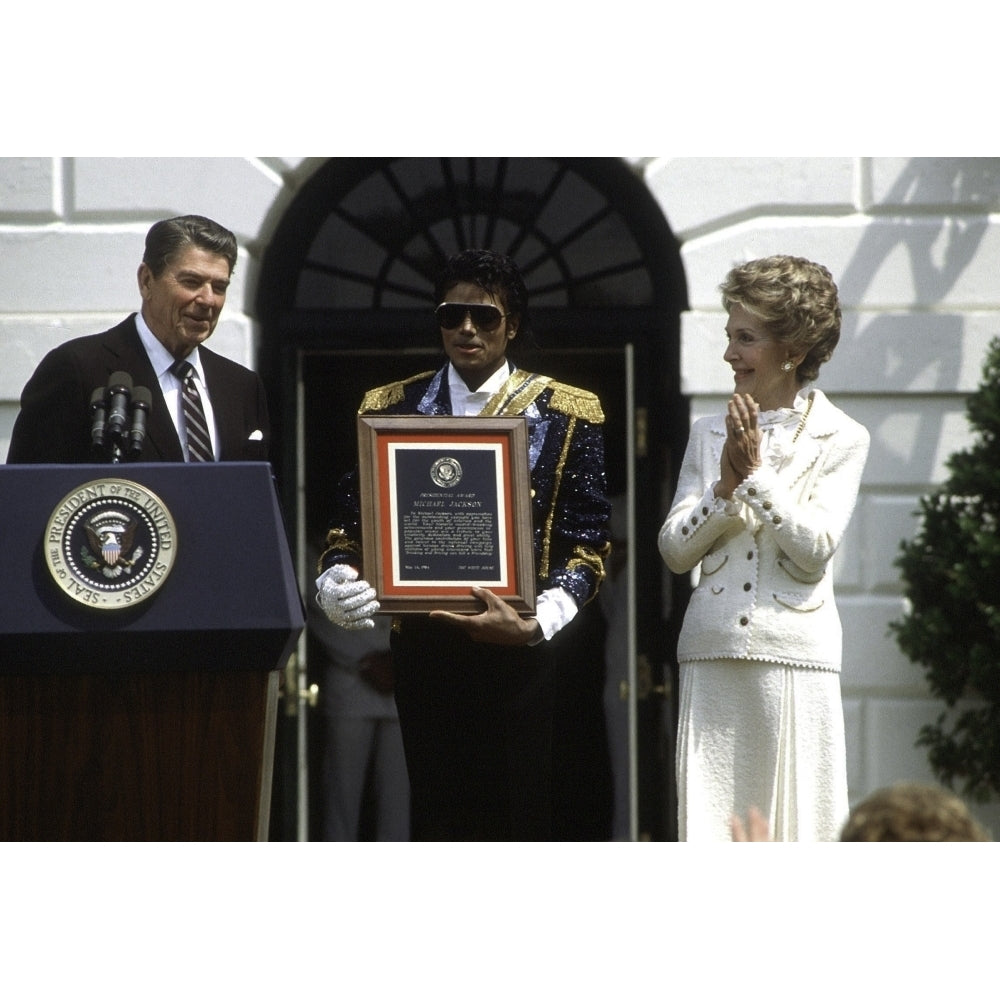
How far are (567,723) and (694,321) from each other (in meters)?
1.70

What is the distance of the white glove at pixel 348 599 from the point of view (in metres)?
4.92

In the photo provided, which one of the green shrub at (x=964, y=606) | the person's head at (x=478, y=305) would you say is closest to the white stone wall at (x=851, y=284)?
the green shrub at (x=964, y=606)

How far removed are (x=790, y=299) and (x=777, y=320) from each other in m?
0.07

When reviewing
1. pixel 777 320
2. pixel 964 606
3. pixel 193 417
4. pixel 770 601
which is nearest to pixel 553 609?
pixel 770 601

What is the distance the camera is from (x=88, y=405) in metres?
5.18

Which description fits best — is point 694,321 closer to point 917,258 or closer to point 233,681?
point 917,258

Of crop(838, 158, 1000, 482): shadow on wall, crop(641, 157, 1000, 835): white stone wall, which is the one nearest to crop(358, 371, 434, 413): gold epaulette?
crop(641, 157, 1000, 835): white stone wall

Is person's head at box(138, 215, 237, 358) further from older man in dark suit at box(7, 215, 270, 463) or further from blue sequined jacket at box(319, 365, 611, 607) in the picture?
blue sequined jacket at box(319, 365, 611, 607)

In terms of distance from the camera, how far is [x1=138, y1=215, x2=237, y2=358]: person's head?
→ 5.30 metres

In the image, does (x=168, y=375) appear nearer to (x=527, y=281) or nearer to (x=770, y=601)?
(x=770, y=601)

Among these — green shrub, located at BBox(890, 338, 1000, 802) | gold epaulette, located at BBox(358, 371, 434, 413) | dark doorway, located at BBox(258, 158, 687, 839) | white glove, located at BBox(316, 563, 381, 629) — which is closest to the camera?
white glove, located at BBox(316, 563, 381, 629)

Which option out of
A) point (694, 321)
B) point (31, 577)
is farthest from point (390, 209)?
point (31, 577)

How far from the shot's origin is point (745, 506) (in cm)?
516

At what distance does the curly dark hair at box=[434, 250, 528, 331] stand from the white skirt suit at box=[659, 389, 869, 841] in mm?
744
